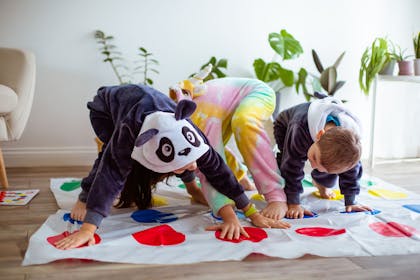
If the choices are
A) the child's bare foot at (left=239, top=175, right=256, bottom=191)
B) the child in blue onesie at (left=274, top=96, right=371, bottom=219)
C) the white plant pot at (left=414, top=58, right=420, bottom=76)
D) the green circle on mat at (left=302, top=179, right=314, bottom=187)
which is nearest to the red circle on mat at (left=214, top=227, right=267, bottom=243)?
the child in blue onesie at (left=274, top=96, right=371, bottom=219)

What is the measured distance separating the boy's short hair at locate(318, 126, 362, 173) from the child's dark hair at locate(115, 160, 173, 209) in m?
0.56

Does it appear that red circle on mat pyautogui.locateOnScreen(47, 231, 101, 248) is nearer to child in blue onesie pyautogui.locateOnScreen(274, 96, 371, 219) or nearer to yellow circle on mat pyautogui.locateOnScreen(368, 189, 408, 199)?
child in blue onesie pyautogui.locateOnScreen(274, 96, 371, 219)

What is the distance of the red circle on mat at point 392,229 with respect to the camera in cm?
158

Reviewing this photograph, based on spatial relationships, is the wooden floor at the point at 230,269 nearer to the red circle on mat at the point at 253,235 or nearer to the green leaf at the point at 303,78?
the red circle on mat at the point at 253,235

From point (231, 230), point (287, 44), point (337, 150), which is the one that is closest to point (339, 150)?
point (337, 150)

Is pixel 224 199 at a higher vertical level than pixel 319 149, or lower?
lower

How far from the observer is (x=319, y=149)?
1.52 m

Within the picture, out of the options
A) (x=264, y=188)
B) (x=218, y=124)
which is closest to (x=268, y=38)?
(x=218, y=124)

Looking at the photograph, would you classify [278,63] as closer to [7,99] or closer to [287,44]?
[287,44]

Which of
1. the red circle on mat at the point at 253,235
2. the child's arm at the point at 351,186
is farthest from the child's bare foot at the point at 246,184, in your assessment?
the red circle on mat at the point at 253,235

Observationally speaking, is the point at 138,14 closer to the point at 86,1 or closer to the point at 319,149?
the point at 86,1

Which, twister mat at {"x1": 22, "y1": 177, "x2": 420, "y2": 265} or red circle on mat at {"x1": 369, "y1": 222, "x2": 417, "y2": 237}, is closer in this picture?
twister mat at {"x1": 22, "y1": 177, "x2": 420, "y2": 265}

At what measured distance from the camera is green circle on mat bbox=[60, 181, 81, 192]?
2.21 m

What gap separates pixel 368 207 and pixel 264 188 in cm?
41
